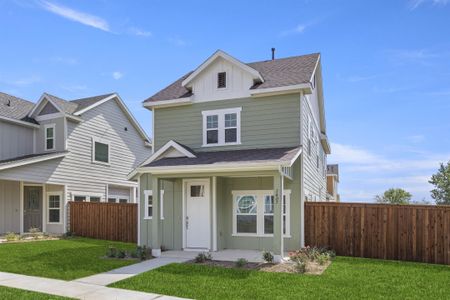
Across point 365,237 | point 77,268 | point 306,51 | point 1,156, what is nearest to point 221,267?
point 77,268

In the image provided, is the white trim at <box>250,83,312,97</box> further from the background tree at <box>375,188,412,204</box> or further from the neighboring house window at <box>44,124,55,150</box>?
the background tree at <box>375,188,412,204</box>

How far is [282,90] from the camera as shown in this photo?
45.0 ft

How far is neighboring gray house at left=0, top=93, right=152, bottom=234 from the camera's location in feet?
63.4

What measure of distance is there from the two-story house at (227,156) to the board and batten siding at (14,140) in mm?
8645

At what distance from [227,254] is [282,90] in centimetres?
587

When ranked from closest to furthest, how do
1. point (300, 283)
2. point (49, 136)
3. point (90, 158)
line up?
point (300, 283)
point (49, 136)
point (90, 158)

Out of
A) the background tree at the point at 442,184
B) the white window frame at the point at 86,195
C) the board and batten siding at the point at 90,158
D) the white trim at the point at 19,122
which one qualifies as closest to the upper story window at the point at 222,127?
the board and batten siding at the point at 90,158

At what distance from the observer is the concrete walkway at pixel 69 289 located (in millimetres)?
7754

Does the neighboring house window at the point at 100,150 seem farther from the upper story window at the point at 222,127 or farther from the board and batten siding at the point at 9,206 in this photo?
the upper story window at the point at 222,127

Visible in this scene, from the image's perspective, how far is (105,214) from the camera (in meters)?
18.5

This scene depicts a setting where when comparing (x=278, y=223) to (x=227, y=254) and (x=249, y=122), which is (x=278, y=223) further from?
(x=249, y=122)

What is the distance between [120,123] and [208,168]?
1364 centimetres

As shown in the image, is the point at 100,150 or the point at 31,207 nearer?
the point at 31,207

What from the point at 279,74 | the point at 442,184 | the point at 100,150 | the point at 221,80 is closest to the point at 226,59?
the point at 221,80
